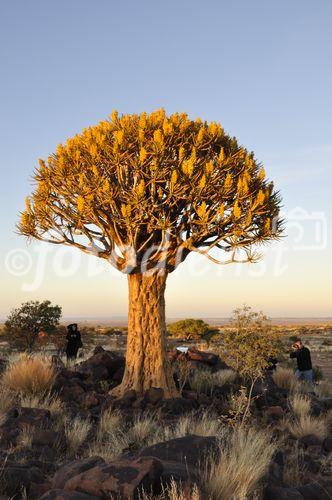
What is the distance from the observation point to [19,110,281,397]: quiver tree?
423 inches

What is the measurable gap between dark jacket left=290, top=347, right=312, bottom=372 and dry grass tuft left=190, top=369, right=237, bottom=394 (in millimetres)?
1977

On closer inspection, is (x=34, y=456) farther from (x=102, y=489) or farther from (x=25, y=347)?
(x=25, y=347)

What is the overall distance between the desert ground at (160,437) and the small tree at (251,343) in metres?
0.31

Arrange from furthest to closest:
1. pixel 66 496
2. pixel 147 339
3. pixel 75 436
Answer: pixel 147 339, pixel 75 436, pixel 66 496

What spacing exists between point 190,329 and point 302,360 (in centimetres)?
2744

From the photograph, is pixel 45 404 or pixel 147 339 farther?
pixel 147 339

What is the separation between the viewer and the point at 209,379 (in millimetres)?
14320

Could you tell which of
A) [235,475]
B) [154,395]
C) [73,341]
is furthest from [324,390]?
[235,475]

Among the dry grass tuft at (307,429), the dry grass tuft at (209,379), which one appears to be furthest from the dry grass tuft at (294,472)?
the dry grass tuft at (209,379)

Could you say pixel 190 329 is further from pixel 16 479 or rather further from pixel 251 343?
pixel 16 479

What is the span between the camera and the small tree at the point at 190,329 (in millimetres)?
42531

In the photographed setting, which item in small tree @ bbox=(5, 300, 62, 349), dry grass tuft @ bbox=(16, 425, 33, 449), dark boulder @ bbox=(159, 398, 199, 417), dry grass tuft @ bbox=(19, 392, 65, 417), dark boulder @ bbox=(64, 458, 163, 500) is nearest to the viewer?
dark boulder @ bbox=(64, 458, 163, 500)

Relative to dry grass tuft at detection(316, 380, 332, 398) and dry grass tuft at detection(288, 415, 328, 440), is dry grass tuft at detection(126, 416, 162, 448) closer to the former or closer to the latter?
dry grass tuft at detection(288, 415, 328, 440)

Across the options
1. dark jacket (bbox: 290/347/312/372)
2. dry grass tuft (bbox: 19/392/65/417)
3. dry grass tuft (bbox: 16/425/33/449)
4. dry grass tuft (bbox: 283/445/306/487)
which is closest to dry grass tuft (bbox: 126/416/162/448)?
dry grass tuft (bbox: 16/425/33/449)
